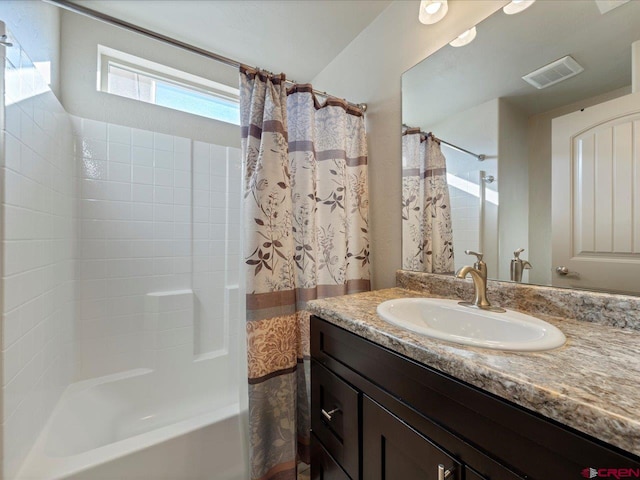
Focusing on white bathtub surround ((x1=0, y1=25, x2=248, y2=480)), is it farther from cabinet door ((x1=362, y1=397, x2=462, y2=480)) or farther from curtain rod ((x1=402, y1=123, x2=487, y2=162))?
curtain rod ((x1=402, y1=123, x2=487, y2=162))

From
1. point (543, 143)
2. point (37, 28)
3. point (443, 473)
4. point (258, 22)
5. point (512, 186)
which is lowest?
point (443, 473)

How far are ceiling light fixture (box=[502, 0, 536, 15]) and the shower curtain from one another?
0.70m

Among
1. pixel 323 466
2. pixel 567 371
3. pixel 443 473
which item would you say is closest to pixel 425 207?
pixel 567 371

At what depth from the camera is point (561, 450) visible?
1.21ft

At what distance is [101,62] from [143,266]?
1276mm

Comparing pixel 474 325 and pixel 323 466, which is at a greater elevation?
pixel 474 325

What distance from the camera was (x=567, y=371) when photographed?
0.44 m

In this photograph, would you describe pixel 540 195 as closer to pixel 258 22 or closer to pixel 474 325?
pixel 474 325

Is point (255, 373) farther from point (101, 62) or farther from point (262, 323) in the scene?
point (101, 62)

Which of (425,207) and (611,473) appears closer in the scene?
(611,473)

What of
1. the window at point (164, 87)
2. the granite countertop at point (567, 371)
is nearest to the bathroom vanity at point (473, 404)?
the granite countertop at point (567, 371)

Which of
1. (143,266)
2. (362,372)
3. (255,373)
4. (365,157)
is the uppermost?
(365,157)

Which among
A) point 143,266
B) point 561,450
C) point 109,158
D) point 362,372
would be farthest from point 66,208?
point 561,450

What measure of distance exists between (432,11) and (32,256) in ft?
6.23
